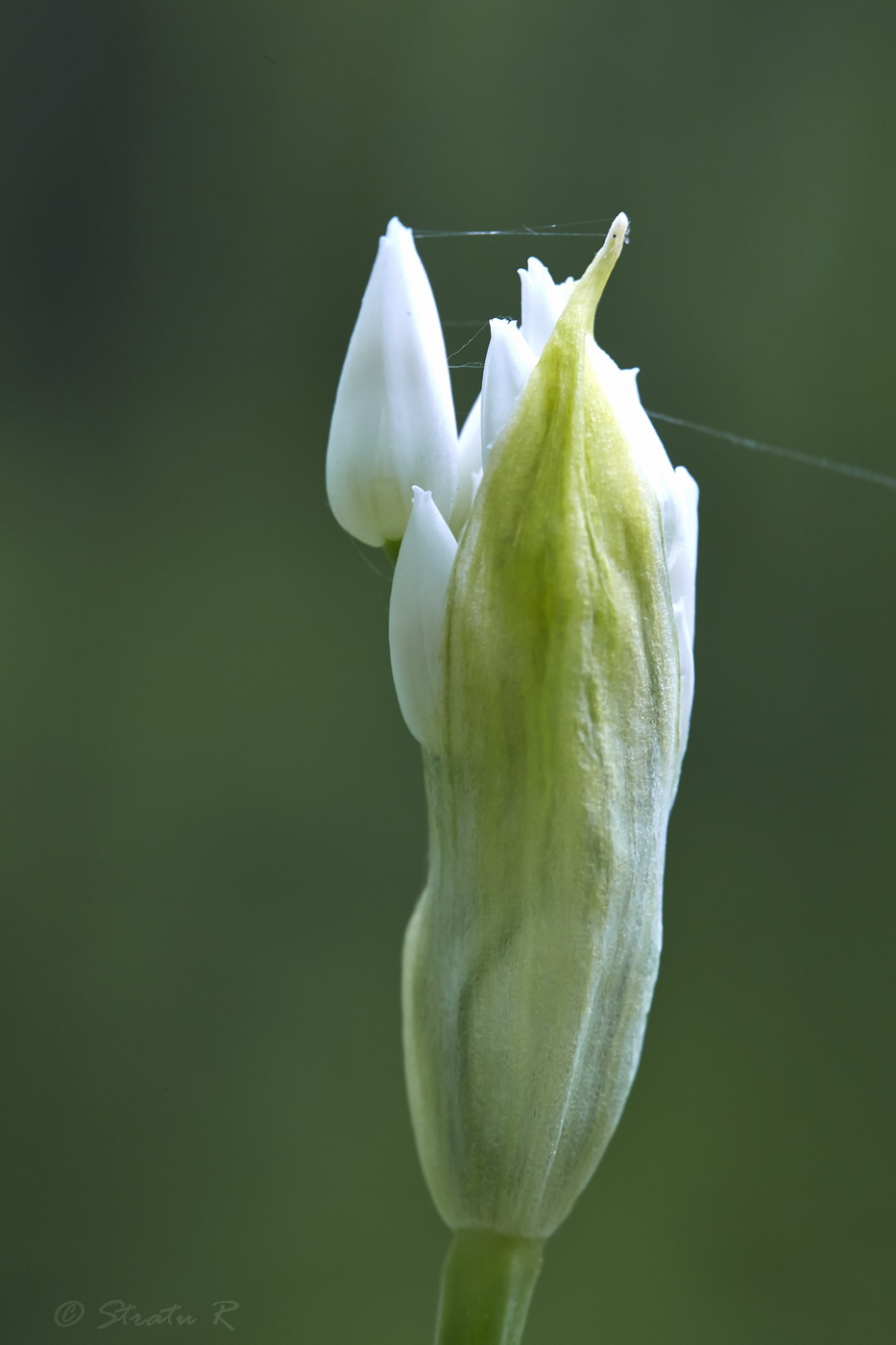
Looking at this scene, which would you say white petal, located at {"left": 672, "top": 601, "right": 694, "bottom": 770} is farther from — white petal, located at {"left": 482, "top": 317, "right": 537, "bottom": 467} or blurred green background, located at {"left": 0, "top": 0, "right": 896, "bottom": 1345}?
blurred green background, located at {"left": 0, "top": 0, "right": 896, "bottom": 1345}

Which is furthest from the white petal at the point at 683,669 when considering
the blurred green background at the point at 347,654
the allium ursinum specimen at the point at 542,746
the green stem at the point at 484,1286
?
the blurred green background at the point at 347,654

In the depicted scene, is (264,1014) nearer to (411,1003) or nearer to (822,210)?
(411,1003)

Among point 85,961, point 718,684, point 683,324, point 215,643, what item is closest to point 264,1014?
point 85,961

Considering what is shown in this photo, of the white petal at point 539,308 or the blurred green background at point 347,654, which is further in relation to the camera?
the blurred green background at point 347,654

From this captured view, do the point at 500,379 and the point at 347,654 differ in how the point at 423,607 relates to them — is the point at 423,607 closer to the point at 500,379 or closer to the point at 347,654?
the point at 500,379

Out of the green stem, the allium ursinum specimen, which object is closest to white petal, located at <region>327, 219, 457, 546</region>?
the allium ursinum specimen

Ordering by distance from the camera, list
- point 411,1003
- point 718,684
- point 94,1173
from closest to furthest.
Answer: point 411,1003 → point 94,1173 → point 718,684

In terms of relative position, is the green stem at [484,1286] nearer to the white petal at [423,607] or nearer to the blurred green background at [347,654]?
the white petal at [423,607]

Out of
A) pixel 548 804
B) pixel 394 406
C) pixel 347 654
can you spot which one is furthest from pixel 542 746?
pixel 347 654
